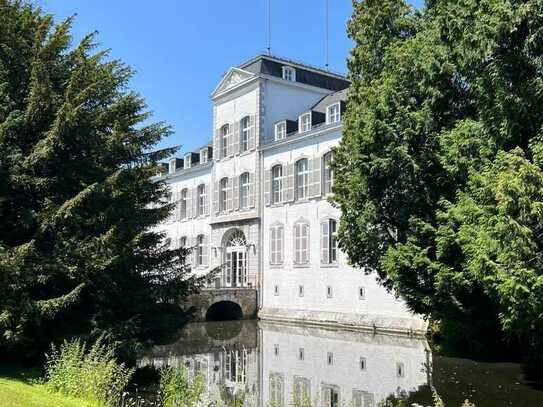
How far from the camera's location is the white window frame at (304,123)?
28109mm

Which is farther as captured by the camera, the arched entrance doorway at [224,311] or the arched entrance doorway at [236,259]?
the arched entrance doorway at [236,259]

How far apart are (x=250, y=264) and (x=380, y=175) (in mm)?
16874

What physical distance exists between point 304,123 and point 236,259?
8.22 meters

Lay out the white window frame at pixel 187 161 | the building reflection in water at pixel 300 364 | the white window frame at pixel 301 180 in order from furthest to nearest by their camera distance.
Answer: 1. the white window frame at pixel 187 161
2. the white window frame at pixel 301 180
3. the building reflection in water at pixel 300 364

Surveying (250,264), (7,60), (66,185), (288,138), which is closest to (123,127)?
(66,185)

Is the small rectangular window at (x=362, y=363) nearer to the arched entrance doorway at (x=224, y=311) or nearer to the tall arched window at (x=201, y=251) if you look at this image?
the arched entrance doorway at (x=224, y=311)

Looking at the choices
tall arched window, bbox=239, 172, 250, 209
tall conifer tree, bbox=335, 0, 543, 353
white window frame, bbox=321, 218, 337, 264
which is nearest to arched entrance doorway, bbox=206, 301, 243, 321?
tall arched window, bbox=239, 172, 250, 209

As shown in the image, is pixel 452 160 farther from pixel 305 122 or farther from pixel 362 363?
pixel 305 122

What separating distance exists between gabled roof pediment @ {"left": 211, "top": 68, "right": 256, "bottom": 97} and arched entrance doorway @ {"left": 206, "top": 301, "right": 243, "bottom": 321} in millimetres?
11424

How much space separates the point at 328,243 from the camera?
26.1 meters

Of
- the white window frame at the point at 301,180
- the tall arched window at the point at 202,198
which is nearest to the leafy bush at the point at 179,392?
the white window frame at the point at 301,180

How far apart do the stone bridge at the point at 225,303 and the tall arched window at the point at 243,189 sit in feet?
15.2

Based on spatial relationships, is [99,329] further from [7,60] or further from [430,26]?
[430,26]

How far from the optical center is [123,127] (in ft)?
42.3
